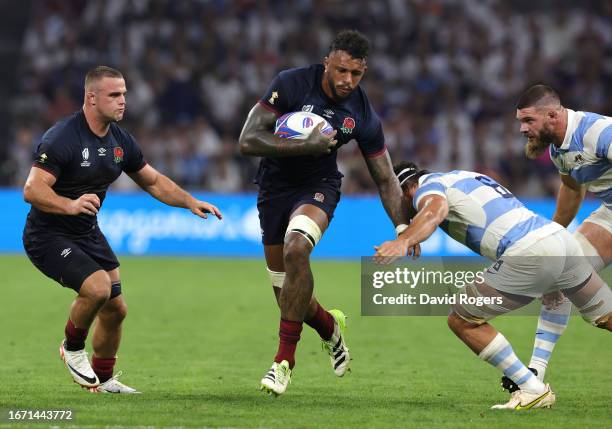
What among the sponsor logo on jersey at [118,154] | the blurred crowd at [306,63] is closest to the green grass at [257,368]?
the sponsor logo on jersey at [118,154]

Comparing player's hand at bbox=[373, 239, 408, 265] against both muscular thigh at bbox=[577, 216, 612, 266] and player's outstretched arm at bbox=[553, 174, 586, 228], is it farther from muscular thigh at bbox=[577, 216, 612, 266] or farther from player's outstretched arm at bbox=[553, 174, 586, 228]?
player's outstretched arm at bbox=[553, 174, 586, 228]

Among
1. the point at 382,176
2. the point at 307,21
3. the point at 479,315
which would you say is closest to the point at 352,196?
the point at 307,21

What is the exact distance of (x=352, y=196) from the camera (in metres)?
20.3

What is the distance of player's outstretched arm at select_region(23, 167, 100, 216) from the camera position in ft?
24.4

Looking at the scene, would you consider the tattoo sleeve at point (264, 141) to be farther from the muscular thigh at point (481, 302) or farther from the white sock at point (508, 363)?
the white sock at point (508, 363)

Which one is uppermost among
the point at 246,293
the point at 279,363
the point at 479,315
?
the point at 479,315

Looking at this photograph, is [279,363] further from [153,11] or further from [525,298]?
[153,11]

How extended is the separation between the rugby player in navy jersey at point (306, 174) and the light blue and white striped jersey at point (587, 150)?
1301mm

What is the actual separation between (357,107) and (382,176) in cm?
58

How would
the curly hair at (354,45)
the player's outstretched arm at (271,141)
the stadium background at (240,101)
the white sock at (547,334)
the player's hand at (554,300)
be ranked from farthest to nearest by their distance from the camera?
the stadium background at (240,101) < the player's hand at (554,300) < the white sock at (547,334) < the curly hair at (354,45) < the player's outstretched arm at (271,141)

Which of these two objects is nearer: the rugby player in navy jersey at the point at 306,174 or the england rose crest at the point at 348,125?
the rugby player in navy jersey at the point at 306,174

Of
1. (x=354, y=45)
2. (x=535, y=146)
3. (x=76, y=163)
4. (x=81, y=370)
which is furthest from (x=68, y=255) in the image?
(x=535, y=146)

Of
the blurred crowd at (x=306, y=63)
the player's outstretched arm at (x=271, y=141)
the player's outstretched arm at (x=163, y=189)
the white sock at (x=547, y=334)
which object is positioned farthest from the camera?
the blurred crowd at (x=306, y=63)

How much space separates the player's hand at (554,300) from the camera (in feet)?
27.0
